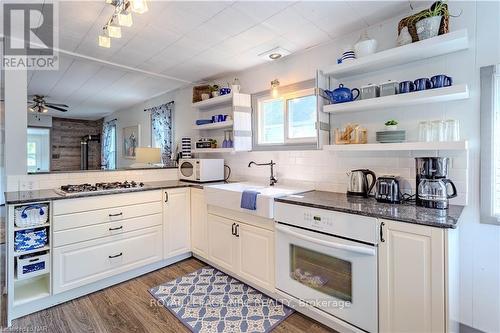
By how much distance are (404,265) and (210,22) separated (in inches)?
86.4

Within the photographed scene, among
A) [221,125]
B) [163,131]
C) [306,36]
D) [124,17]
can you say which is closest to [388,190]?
[306,36]

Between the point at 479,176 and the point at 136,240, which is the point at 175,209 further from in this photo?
the point at 479,176

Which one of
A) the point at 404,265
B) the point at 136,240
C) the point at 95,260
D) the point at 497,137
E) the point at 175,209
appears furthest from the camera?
the point at 175,209

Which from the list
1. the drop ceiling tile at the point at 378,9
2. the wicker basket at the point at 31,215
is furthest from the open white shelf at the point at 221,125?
the wicker basket at the point at 31,215

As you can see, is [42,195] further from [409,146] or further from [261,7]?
[409,146]

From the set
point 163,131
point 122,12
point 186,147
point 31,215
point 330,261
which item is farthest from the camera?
point 163,131

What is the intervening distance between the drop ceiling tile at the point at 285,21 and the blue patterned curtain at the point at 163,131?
235 centimetres

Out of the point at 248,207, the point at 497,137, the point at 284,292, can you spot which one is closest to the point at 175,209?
the point at 248,207

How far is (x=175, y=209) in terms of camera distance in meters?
2.87

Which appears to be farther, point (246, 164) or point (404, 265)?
point (246, 164)

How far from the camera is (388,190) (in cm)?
179

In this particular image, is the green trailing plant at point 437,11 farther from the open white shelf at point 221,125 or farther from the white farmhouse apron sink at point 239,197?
the open white shelf at point 221,125

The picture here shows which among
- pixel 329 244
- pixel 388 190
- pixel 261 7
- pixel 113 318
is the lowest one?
pixel 113 318

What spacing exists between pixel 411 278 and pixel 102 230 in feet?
8.16
